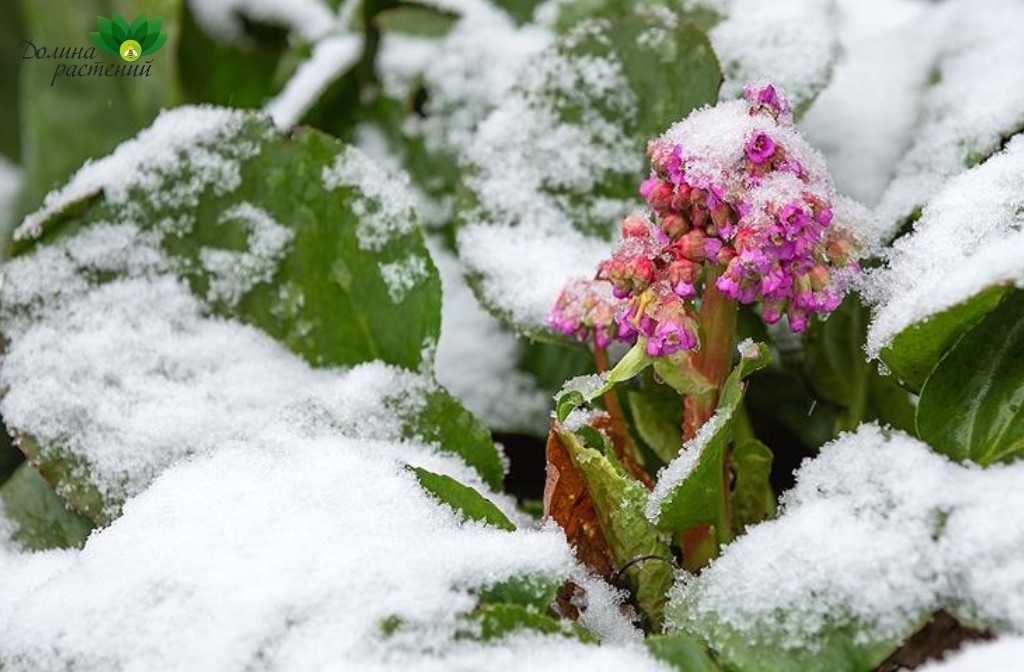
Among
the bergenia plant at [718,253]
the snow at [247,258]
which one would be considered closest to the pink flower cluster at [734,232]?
the bergenia plant at [718,253]

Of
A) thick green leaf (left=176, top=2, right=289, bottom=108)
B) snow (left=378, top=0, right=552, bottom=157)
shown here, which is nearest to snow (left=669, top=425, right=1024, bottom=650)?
snow (left=378, top=0, right=552, bottom=157)

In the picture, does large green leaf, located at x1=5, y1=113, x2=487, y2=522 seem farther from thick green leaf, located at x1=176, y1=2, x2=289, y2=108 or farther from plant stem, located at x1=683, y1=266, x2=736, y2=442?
thick green leaf, located at x1=176, y1=2, x2=289, y2=108

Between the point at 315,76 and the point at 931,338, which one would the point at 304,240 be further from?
the point at 931,338

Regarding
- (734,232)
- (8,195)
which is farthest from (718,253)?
(8,195)

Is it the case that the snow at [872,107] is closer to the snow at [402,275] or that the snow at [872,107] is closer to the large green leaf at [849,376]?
the large green leaf at [849,376]

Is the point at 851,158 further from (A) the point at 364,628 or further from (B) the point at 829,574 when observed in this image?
(A) the point at 364,628

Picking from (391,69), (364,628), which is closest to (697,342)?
(364,628)
